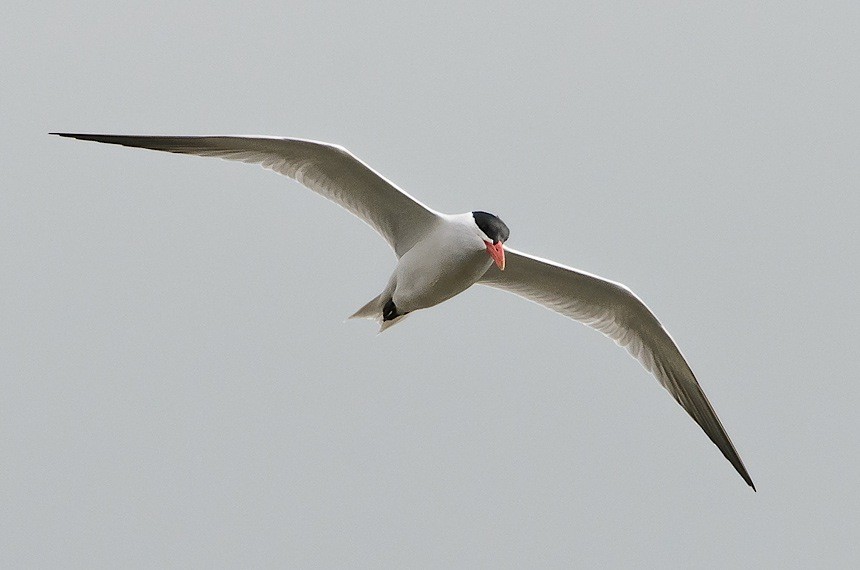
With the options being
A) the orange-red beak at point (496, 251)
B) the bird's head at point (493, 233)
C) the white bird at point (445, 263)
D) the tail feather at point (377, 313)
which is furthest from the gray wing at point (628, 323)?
the orange-red beak at point (496, 251)

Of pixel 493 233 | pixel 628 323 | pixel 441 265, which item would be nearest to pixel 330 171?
pixel 441 265

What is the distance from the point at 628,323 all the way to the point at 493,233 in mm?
2944

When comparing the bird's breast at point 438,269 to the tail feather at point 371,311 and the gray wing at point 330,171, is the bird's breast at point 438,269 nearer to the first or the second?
the gray wing at point 330,171

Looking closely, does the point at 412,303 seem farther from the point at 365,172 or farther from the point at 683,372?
the point at 683,372

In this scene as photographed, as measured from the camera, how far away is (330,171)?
13.0 meters

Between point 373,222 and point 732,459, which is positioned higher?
point 373,222

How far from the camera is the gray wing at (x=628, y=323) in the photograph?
47.1 feet

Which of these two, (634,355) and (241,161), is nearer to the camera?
(241,161)

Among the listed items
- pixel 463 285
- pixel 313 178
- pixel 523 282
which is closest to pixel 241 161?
pixel 313 178

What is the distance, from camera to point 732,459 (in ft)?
48.4

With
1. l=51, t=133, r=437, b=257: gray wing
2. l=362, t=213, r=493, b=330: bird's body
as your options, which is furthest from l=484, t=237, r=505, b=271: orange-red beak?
l=51, t=133, r=437, b=257: gray wing

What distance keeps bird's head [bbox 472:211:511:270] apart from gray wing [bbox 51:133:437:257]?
2.30 feet

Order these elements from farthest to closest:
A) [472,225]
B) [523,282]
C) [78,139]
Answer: [523,282], [472,225], [78,139]

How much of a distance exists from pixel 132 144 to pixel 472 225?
330 centimetres
